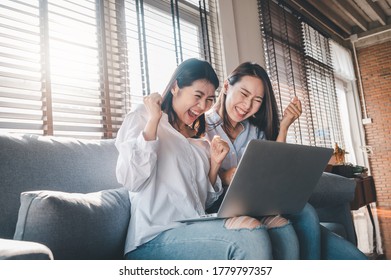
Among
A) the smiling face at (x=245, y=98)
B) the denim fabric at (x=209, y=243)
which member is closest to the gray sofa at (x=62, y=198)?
the denim fabric at (x=209, y=243)

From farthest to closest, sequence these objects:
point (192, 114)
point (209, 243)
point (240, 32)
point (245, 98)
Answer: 1. point (240, 32)
2. point (245, 98)
3. point (192, 114)
4. point (209, 243)

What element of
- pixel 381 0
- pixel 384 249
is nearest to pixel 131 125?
pixel 384 249

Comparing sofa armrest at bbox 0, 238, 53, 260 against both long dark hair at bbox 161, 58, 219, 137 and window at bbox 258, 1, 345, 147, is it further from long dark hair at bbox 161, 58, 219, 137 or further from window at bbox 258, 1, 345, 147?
window at bbox 258, 1, 345, 147

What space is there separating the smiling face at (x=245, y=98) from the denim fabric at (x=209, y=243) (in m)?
A: 0.66

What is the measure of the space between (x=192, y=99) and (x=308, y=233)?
1.79ft

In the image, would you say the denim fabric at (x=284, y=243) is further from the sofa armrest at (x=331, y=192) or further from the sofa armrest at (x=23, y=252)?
the sofa armrest at (x=331, y=192)

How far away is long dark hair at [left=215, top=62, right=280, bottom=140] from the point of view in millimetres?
1398

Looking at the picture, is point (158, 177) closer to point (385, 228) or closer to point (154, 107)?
point (154, 107)

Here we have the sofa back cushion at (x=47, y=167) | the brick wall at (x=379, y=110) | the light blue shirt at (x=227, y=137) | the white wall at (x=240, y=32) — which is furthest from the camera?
the brick wall at (x=379, y=110)

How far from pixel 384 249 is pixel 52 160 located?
Result: 71.3 inches

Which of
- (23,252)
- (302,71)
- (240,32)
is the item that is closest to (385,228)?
A: (302,71)

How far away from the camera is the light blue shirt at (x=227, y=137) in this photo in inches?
54.2

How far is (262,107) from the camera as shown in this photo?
1.47m

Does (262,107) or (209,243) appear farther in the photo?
(262,107)
